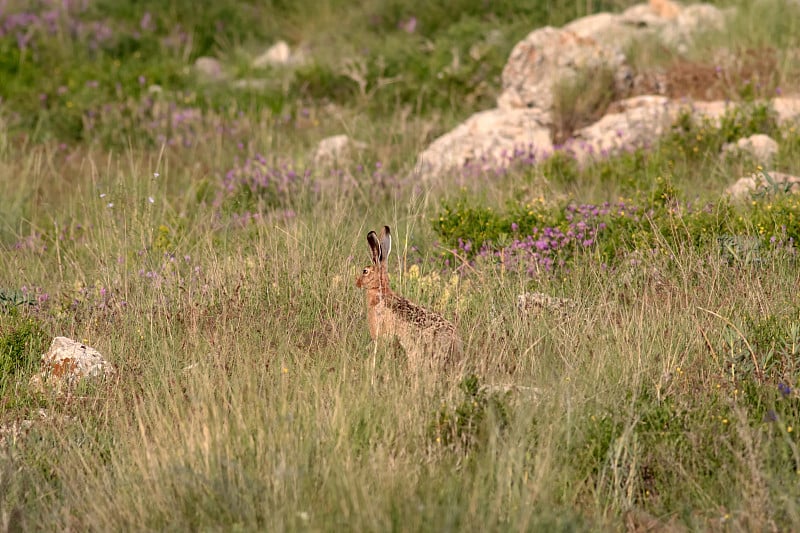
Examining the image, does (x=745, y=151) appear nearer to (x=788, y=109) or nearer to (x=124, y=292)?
(x=788, y=109)

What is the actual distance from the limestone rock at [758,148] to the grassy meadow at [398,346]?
0.29 feet

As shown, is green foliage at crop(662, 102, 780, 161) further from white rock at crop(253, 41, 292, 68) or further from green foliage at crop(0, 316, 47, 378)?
white rock at crop(253, 41, 292, 68)

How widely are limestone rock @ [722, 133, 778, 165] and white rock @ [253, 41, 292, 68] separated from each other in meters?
6.01

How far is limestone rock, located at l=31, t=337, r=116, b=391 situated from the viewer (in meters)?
4.86

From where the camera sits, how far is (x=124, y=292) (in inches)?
225

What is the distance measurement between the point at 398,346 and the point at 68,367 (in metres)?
1.57

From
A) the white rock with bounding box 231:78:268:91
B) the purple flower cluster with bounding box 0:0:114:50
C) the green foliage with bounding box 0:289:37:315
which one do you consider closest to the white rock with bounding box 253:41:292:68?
the white rock with bounding box 231:78:268:91

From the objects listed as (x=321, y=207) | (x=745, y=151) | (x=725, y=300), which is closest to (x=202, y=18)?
(x=321, y=207)

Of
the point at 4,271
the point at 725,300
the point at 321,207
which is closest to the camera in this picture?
the point at 725,300

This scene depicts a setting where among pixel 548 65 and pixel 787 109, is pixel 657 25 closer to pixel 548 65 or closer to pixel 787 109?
pixel 548 65

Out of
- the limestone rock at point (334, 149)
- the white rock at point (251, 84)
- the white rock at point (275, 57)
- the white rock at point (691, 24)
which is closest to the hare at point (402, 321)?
the limestone rock at point (334, 149)

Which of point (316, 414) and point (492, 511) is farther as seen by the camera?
point (316, 414)

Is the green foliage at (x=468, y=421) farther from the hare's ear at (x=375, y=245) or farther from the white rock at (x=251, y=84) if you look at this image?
the white rock at (x=251, y=84)

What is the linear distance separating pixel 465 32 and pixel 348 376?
803cm
